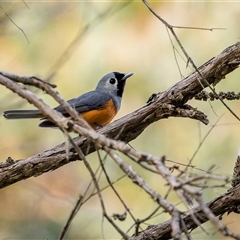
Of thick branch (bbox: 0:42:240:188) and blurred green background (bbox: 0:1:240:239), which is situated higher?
blurred green background (bbox: 0:1:240:239)

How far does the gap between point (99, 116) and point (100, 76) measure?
185 centimetres

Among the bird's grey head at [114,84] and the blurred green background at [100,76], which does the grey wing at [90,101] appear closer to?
the bird's grey head at [114,84]

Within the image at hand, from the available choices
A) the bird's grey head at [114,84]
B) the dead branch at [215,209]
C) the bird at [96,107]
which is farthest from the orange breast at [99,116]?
the dead branch at [215,209]

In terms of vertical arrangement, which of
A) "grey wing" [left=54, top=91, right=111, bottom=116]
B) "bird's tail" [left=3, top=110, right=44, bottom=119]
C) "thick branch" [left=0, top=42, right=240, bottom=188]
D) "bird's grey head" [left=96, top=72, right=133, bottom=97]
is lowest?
"thick branch" [left=0, top=42, right=240, bottom=188]

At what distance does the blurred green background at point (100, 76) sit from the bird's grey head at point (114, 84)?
0.55 m

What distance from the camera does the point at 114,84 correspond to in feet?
15.5

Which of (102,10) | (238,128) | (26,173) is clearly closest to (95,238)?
(238,128)

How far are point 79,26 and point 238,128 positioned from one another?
2.30 meters

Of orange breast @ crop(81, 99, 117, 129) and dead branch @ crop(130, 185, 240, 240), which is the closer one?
dead branch @ crop(130, 185, 240, 240)

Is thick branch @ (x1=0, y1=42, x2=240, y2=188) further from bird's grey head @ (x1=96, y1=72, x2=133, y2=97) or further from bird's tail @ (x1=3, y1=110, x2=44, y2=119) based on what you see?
bird's grey head @ (x1=96, y1=72, x2=133, y2=97)

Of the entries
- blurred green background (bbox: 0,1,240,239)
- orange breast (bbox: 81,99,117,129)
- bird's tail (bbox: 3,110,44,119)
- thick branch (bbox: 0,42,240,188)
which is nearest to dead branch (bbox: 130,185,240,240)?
thick branch (bbox: 0,42,240,188)

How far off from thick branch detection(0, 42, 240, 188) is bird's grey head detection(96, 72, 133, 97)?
1691 millimetres

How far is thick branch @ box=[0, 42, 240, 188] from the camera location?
2.78 metres

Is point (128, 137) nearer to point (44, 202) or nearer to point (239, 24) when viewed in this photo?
point (44, 202)
